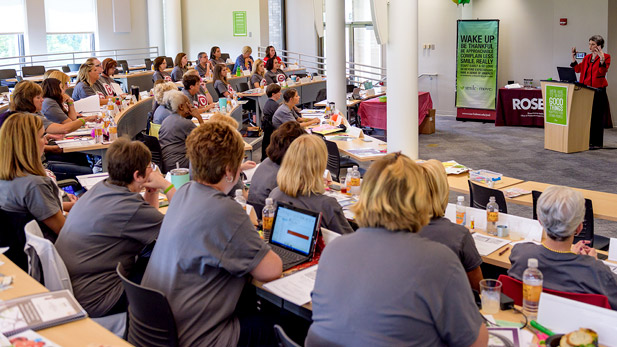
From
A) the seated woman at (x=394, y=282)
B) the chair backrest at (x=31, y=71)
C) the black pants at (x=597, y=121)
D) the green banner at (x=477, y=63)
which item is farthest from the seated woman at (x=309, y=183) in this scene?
the chair backrest at (x=31, y=71)

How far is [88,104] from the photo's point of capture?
8359 mm

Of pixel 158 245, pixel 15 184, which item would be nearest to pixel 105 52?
pixel 15 184

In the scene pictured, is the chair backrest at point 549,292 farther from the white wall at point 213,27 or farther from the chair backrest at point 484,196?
the white wall at point 213,27

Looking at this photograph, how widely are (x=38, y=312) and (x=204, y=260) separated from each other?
673mm

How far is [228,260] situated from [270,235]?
0.87m

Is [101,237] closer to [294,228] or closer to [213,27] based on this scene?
[294,228]

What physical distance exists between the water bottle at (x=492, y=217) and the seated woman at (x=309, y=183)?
97cm

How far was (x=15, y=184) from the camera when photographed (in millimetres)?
3707

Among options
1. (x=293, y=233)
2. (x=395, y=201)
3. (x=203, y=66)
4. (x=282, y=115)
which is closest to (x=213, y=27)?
(x=203, y=66)

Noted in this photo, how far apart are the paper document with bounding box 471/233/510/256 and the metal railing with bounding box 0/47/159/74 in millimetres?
12759

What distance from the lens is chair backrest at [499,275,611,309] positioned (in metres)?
2.63

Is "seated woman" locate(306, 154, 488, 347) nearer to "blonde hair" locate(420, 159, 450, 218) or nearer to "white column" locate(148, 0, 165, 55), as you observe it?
"blonde hair" locate(420, 159, 450, 218)

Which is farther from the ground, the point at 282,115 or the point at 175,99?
the point at 175,99

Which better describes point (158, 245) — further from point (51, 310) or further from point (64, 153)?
point (64, 153)
